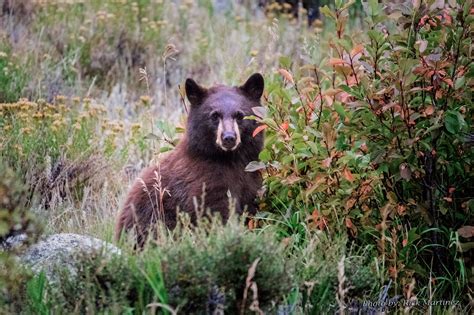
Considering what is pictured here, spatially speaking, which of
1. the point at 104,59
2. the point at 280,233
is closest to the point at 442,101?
the point at 280,233

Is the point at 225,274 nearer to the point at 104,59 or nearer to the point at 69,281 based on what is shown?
the point at 69,281

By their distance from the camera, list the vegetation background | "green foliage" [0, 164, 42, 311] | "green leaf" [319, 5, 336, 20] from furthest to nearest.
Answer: "green leaf" [319, 5, 336, 20], the vegetation background, "green foliage" [0, 164, 42, 311]

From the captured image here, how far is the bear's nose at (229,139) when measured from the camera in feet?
18.6

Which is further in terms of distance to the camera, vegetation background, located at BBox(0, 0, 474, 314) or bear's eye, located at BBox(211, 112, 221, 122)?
bear's eye, located at BBox(211, 112, 221, 122)

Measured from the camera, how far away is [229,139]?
5656 mm

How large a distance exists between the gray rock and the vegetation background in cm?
7

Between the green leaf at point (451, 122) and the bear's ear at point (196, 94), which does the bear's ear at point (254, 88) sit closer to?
the bear's ear at point (196, 94)

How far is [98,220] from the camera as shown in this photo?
6473 mm

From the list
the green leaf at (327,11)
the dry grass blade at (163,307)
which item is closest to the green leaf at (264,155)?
the green leaf at (327,11)

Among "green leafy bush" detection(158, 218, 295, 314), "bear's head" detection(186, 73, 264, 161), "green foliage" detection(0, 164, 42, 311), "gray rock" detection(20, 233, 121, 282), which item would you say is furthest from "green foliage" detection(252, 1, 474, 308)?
"green foliage" detection(0, 164, 42, 311)

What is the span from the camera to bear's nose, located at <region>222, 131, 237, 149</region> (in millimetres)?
5659

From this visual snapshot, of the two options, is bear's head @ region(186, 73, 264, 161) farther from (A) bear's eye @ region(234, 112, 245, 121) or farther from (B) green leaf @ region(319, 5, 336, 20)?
(B) green leaf @ region(319, 5, 336, 20)

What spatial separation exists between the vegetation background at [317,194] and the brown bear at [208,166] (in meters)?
0.14

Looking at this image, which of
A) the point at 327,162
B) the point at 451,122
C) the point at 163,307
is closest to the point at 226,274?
the point at 163,307
